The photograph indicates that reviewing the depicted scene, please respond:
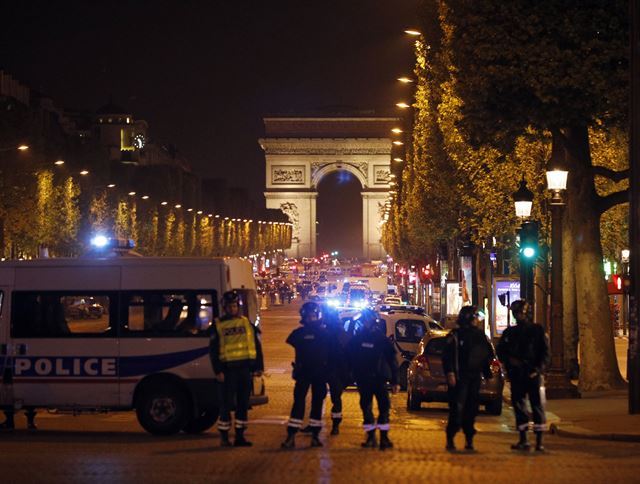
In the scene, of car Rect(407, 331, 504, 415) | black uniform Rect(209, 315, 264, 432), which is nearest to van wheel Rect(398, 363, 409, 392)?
car Rect(407, 331, 504, 415)

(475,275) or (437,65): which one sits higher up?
(437,65)

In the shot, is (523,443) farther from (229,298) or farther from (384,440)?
(229,298)

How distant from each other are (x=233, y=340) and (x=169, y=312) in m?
2.06

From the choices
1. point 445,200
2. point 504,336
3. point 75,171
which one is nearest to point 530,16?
point 504,336

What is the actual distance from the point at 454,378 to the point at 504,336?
89cm

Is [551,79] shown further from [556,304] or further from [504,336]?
[504,336]

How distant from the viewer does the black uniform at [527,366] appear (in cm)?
1630

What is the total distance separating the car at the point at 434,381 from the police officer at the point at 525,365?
5881mm

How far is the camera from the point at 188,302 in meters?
18.0

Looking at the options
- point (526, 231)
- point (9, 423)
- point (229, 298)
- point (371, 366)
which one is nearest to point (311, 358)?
point (371, 366)

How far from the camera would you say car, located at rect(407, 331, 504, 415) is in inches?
888

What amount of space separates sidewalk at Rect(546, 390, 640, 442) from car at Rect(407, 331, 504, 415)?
84 cm

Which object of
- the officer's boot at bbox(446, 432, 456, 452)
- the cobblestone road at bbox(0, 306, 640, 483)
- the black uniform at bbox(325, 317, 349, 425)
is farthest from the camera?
the black uniform at bbox(325, 317, 349, 425)

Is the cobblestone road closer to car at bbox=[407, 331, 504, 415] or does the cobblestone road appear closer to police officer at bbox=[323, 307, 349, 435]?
police officer at bbox=[323, 307, 349, 435]
